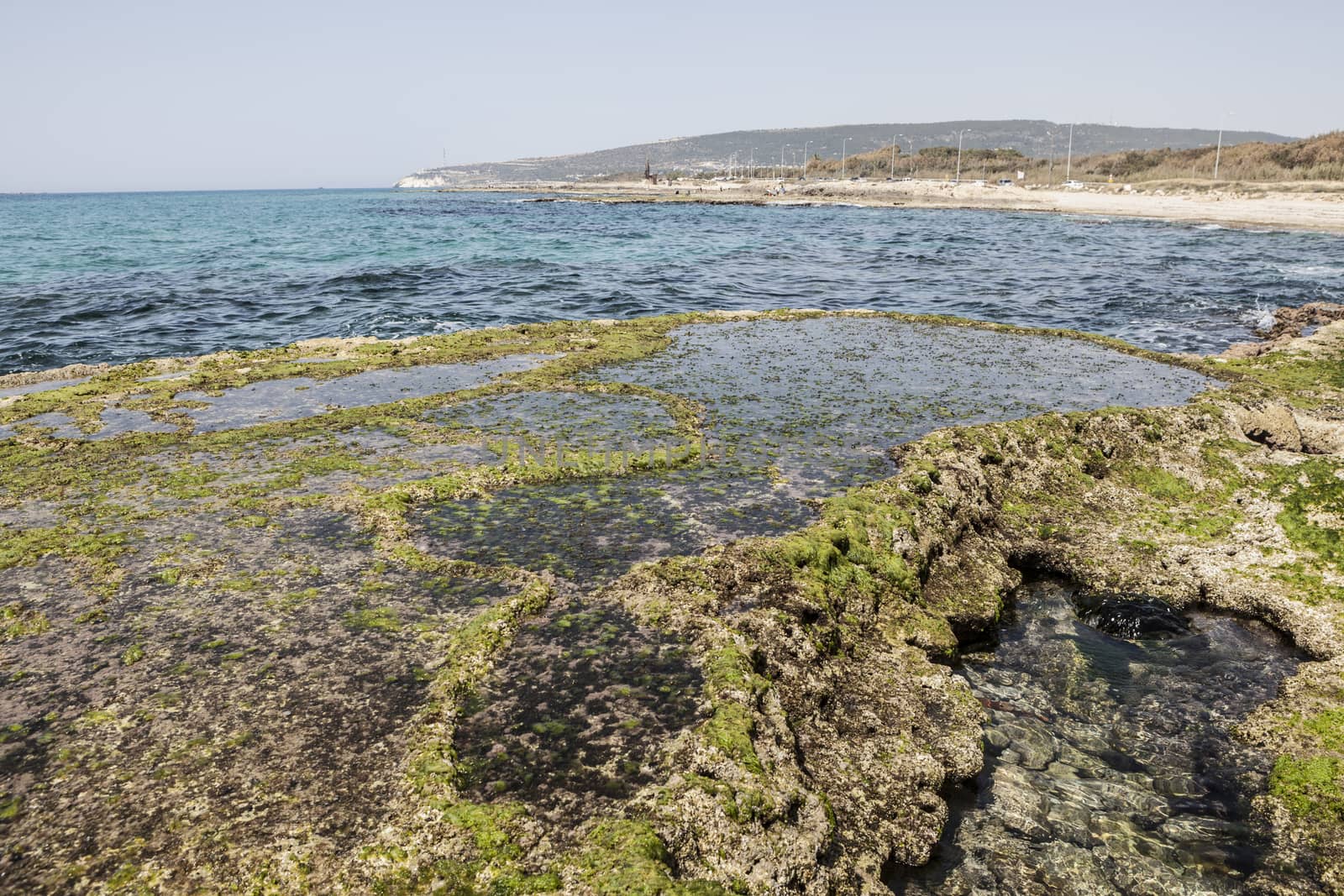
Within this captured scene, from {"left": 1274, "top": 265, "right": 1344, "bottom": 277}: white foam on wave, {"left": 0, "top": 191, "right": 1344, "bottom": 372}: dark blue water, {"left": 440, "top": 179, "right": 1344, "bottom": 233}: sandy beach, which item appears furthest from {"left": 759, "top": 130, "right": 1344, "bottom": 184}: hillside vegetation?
{"left": 1274, "top": 265, "right": 1344, "bottom": 277}: white foam on wave

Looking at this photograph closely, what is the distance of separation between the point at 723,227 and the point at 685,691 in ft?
219

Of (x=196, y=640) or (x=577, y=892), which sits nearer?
(x=577, y=892)

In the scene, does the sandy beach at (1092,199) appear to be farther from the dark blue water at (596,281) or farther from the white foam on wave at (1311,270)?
the white foam on wave at (1311,270)

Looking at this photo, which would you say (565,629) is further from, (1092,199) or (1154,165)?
(1154,165)

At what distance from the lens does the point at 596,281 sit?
31.0 metres

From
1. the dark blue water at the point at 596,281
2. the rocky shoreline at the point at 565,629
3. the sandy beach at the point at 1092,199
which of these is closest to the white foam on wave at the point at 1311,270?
the dark blue water at the point at 596,281

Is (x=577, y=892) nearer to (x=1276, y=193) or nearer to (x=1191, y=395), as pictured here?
(x=1191, y=395)

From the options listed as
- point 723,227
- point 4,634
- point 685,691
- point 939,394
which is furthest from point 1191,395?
point 723,227

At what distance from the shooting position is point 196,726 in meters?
4.54

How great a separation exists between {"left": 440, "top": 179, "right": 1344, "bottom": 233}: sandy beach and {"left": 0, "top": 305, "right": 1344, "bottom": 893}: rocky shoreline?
6666 cm

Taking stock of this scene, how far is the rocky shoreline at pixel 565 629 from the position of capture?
12.8ft

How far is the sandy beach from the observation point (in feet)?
211

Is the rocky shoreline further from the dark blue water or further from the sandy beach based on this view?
the sandy beach

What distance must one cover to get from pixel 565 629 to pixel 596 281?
2674 cm
